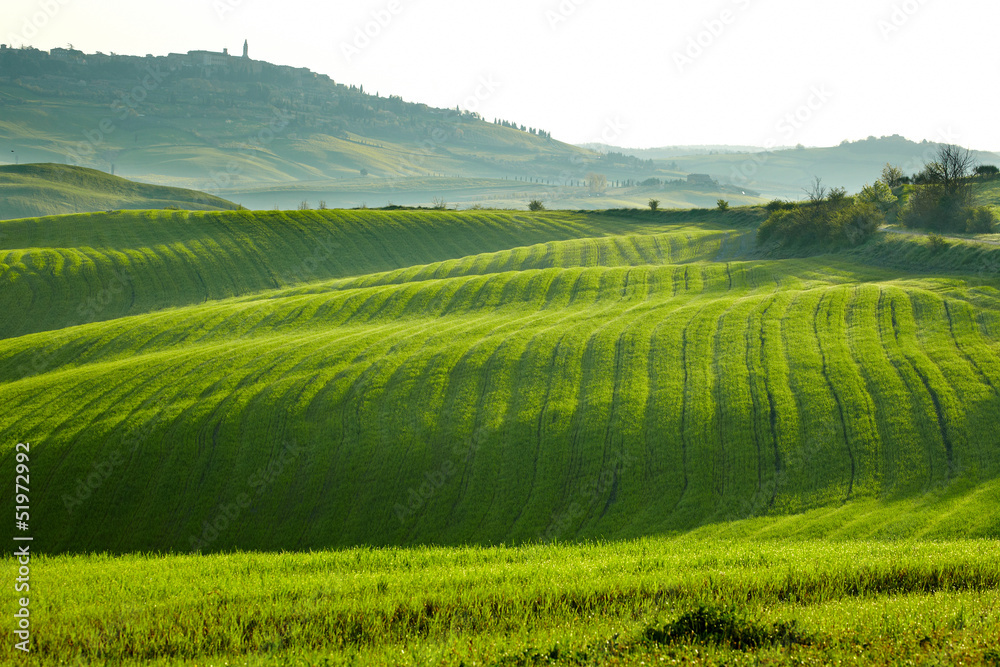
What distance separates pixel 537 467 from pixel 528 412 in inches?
128

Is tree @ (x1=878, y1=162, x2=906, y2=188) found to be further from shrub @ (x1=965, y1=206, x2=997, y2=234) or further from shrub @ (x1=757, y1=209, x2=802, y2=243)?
shrub @ (x1=965, y1=206, x2=997, y2=234)

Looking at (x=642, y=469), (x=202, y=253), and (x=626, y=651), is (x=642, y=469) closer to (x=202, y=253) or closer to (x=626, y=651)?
(x=626, y=651)

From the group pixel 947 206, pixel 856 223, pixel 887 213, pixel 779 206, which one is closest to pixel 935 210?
pixel 947 206

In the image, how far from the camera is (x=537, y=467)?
22.3m

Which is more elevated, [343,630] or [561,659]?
[561,659]

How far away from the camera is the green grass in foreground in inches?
357

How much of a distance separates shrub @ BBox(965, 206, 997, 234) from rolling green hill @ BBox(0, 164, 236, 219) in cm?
16096

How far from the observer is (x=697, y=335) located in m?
31.1

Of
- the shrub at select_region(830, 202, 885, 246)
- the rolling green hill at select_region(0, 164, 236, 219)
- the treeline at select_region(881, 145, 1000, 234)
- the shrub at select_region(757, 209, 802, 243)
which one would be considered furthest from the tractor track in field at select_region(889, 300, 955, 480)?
the rolling green hill at select_region(0, 164, 236, 219)

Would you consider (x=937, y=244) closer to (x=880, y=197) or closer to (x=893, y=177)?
(x=880, y=197)

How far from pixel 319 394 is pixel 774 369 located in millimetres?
19778

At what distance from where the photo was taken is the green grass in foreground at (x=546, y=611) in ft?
29.8

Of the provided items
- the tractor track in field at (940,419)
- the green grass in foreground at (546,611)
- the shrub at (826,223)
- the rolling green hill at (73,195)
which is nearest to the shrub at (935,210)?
the shrub at (826,223)

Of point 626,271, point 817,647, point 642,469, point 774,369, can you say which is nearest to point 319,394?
point 642,469
